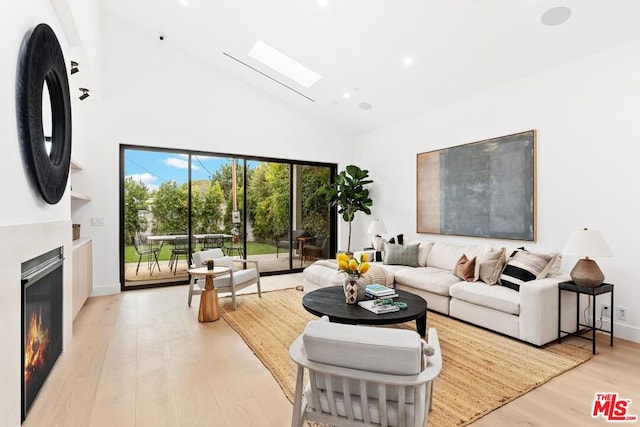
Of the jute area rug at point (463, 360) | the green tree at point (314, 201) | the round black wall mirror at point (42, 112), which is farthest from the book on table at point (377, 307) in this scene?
the green tree at point (314, 201)

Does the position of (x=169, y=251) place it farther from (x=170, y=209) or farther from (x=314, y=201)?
(x=314, y=201)

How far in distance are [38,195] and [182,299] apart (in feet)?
9.08

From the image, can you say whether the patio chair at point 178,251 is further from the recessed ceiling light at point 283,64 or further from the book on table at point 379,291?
the book on table at point 379,291

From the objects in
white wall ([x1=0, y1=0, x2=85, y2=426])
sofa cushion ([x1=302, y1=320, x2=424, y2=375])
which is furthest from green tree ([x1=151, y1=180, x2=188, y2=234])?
sofa cushion ([x1=302, y1=320, x2=424, y2=375])

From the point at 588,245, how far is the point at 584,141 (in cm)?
132

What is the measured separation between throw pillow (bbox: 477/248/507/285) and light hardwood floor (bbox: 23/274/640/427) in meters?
0.92

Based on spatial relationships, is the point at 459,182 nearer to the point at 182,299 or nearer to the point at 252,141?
the point at 252,141

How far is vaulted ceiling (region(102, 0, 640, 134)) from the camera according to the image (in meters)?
3.27

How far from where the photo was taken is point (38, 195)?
2.38 metres

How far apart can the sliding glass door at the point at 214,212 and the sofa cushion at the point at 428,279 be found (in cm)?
281

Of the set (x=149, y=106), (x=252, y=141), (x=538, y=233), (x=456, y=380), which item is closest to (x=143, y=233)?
(x=149, y=106)

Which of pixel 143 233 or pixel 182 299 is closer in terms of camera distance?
pixel 182 299

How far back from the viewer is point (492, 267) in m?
3.77

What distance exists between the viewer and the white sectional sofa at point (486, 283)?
315 centimetres
